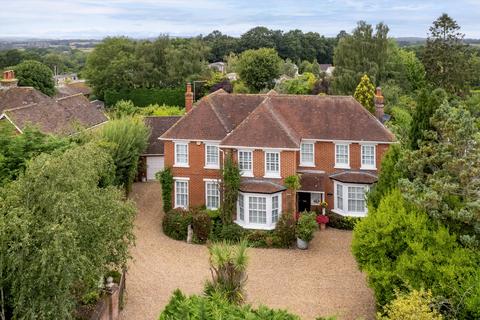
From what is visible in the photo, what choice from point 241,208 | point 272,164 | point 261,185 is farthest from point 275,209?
point 272,164

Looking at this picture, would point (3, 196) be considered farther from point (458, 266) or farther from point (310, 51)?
point (310, 51)

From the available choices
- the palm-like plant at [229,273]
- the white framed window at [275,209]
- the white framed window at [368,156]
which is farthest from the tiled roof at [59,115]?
the palm-like plant at [229,273]

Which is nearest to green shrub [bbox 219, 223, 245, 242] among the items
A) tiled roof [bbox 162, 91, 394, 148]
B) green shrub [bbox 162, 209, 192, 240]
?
green shrub [bbox 162, 209, 192, 240]

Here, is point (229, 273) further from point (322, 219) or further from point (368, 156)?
point (368, 156)

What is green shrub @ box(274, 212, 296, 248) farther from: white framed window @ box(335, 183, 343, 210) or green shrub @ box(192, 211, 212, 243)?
white framed window @ box(335, 183, 343, 210)

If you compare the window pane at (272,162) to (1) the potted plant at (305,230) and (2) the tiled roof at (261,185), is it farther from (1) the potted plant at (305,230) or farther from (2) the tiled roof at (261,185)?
(1) the potted plant at (305,230)

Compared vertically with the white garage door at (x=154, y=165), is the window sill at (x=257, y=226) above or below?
below
